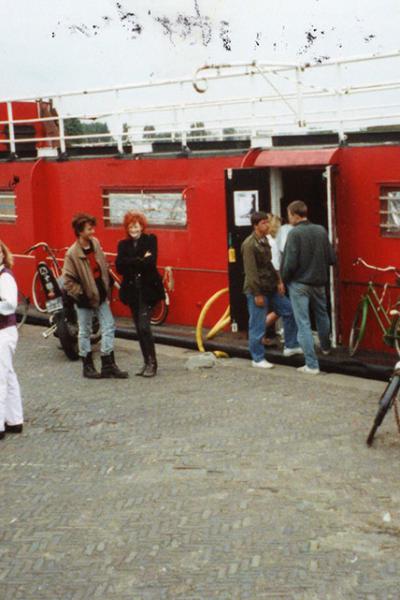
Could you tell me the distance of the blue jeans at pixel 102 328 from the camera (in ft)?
38.4

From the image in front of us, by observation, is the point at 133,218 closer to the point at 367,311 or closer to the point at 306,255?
the point at 306,255

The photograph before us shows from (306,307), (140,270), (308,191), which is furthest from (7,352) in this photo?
(308,191)

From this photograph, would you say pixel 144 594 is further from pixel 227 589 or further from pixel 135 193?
pixel 135 193

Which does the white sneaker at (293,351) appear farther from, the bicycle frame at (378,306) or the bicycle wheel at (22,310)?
the bicycle wheel at (22,310)

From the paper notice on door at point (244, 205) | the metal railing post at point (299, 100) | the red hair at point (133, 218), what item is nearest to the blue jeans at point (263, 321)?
the paper notice on door at point (244, 205)

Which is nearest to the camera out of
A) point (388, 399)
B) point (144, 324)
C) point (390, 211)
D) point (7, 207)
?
point (388, 399)

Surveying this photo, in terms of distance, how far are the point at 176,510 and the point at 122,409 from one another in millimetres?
3269

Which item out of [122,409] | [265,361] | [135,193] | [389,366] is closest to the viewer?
[122,409]

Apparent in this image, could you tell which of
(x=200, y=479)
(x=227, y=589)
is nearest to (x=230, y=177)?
(x=200, y=479)

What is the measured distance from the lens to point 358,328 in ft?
40.0

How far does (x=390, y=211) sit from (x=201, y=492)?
18.6 ft

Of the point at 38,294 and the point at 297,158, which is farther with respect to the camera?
the point at 38,294

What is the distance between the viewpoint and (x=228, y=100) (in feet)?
48.4

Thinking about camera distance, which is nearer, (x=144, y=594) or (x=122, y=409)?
(x=144, y=594)
